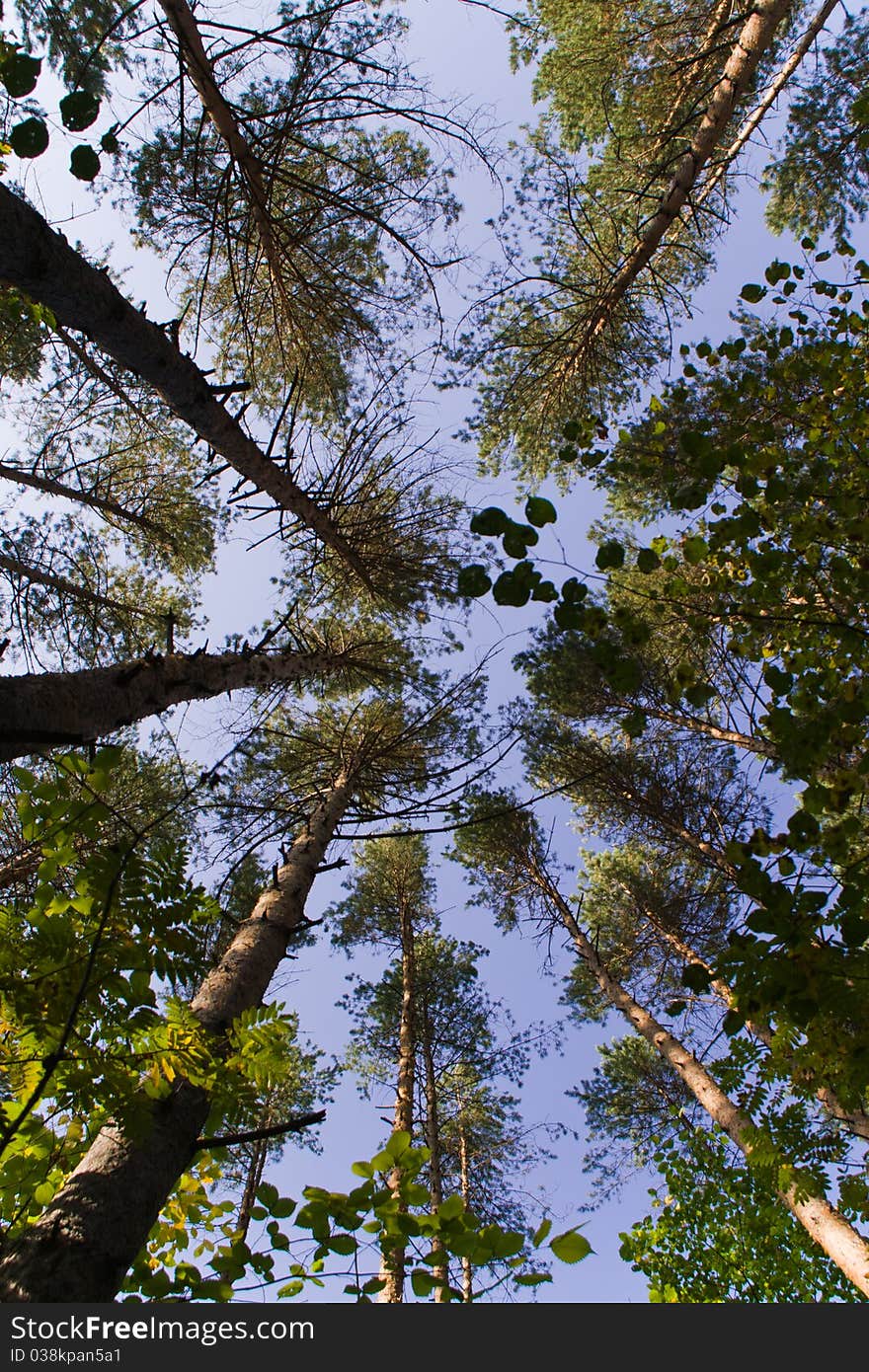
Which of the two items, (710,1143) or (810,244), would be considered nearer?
(810,244)

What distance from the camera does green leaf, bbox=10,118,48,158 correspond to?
5.60 ft

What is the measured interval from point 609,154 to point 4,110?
20.9ft

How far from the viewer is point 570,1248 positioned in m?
1.13

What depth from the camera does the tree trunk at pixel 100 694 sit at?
2.09 m

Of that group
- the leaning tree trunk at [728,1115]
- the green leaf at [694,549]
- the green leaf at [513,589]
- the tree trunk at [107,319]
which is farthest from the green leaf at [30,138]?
the leaning tree trunk at [728,1115]

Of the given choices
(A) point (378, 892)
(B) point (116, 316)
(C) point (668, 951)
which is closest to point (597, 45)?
(B) point (116, 316)

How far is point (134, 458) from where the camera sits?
25.5 feet

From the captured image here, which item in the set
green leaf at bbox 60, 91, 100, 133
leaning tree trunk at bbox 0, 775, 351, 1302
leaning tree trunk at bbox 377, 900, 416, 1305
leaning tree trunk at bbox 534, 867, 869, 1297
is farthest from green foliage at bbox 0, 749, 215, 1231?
leaning tree trunk at bbox 377, 900, 416, 1305

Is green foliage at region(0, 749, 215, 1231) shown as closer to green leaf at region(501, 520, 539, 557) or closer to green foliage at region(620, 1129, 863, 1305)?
green leaf at region(501, 520, 539, 557)

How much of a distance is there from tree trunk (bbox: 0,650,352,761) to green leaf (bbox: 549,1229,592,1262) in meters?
1.49

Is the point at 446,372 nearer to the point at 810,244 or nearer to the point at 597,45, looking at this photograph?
the point at 597,45

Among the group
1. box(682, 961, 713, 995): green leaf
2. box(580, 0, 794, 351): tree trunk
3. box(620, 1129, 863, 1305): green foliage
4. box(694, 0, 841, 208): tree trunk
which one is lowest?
box(620, 1129, 863, 1305): green foliage

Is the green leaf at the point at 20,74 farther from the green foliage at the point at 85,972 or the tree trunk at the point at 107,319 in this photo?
the green foliage at the point at 85,972

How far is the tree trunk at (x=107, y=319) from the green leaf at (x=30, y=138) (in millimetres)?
682
